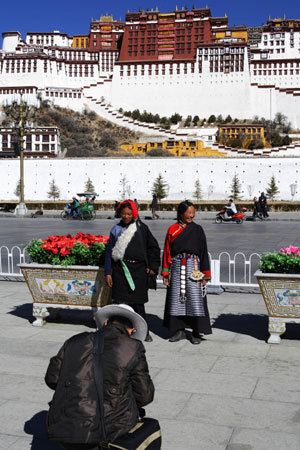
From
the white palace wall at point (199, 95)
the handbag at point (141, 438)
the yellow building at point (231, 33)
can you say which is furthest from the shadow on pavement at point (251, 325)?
the yellow building at point (231, 33)

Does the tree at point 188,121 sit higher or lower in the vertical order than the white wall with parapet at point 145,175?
higher

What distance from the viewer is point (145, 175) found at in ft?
165

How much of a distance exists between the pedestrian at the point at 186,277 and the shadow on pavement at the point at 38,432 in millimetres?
2052

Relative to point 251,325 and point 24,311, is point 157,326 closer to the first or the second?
point 251,325

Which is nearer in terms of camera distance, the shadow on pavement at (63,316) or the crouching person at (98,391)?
the crouching person at (98,391)

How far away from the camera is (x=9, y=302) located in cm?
743

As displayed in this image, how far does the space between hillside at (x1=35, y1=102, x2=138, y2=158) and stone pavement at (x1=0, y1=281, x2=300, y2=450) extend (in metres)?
58.7

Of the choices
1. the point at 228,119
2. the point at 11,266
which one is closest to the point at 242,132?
the point at 228,119

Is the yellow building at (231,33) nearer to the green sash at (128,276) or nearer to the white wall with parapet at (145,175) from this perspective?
the white wall with parapet at (145,175)

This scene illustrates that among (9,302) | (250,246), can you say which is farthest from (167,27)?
(9,302)

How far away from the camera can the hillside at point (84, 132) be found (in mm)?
65750

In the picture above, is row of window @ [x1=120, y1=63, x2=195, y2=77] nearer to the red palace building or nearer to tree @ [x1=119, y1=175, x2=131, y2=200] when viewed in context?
the red palace building

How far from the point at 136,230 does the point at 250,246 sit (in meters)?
8.76

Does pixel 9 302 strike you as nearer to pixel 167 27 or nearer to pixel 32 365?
pixel 32 365
